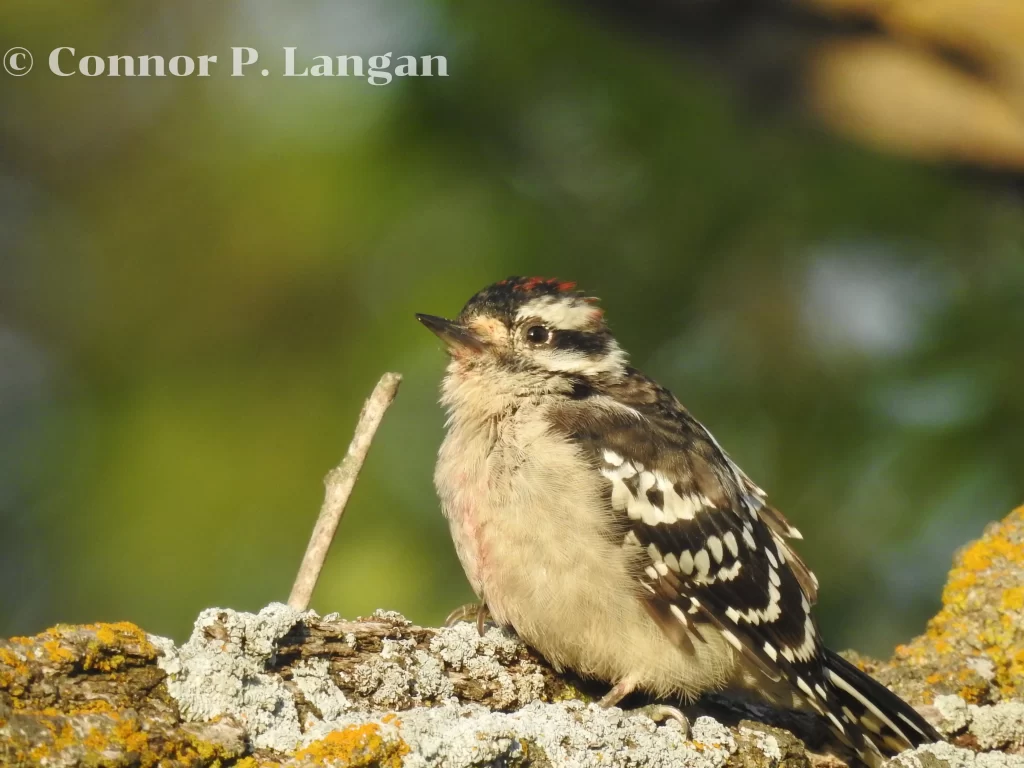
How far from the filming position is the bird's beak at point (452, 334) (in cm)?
404

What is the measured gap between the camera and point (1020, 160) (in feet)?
15.7

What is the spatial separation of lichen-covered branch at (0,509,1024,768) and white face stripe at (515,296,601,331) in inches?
50.3

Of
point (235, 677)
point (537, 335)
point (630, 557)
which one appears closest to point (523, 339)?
point (537, 335)

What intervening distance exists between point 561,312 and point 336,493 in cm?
149

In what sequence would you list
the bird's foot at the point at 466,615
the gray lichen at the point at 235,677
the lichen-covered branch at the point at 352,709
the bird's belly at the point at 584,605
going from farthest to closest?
the bird's foot at the point at 466,615 < the bird's belly at the point at 584,605 < the gray lichen at the point at 235,677 < the lichen-covered branch at the point at 352,709

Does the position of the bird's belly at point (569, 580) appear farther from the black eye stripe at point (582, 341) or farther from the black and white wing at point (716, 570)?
the black eye stripe at point (582, 341)

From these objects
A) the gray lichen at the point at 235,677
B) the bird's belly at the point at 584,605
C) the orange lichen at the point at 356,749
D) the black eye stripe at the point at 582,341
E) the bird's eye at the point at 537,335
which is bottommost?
the orange lichen at the point at 356,749

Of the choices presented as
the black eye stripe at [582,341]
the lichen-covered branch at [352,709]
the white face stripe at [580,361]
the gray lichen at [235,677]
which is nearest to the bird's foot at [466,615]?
the lichen-covered branch at [352,709]

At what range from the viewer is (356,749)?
89.7 inches

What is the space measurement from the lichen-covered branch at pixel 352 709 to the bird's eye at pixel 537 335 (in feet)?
4.03

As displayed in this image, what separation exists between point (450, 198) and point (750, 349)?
1.60m

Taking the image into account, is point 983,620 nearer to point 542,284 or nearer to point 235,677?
point 542,284

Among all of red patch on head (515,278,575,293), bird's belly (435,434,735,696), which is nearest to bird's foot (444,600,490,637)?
bird's belly (435,434,735,696)

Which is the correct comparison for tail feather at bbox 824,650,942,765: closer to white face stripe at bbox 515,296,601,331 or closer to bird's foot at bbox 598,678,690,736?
bird's foot at bbox 598,678,690,736
